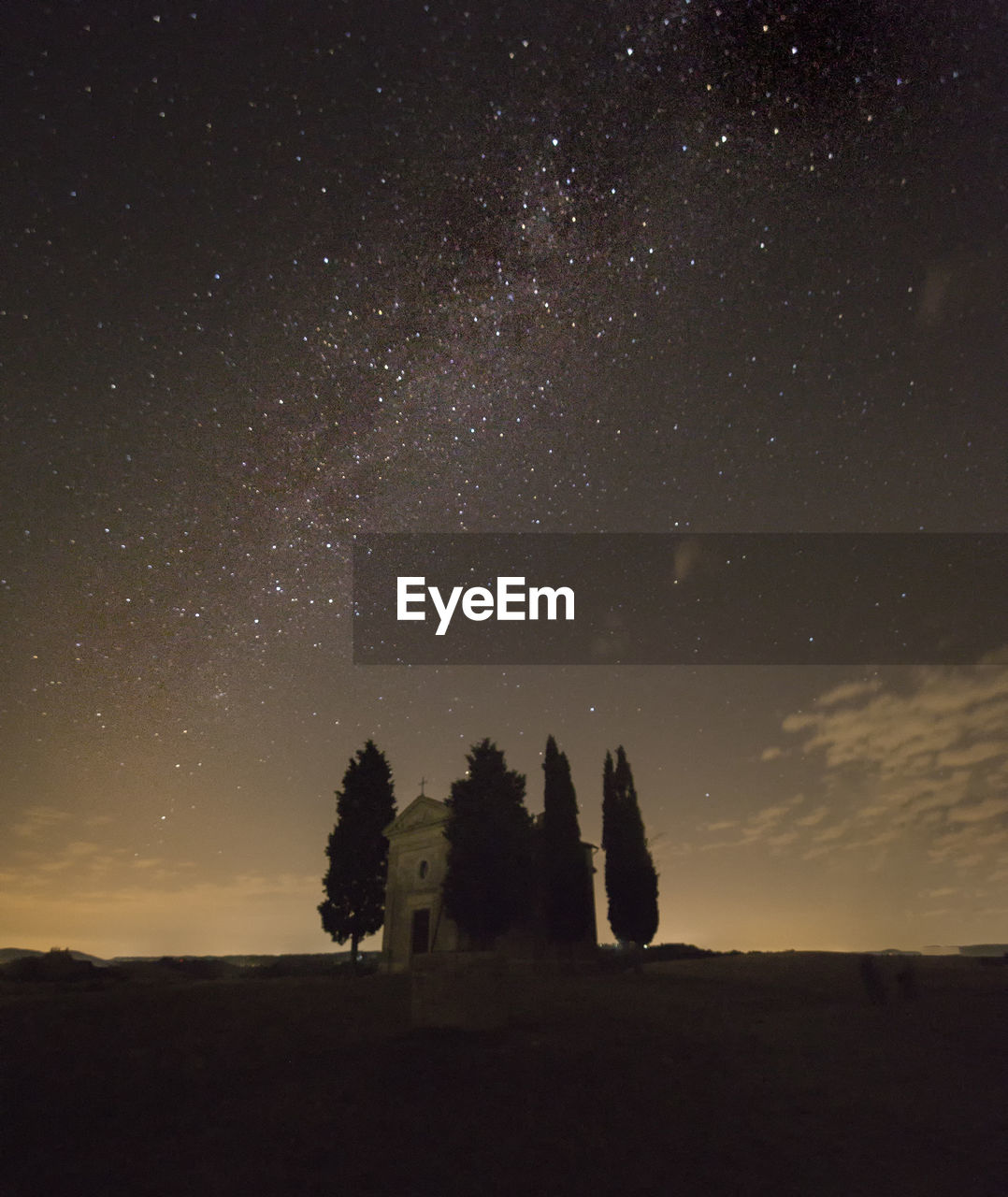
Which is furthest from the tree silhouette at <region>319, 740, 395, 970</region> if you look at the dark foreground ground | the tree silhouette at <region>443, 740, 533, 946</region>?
the dark foreground ground

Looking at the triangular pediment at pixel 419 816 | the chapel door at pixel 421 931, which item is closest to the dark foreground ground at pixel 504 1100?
the chapel door at pixel 421 931

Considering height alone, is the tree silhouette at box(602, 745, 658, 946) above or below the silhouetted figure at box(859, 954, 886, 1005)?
above

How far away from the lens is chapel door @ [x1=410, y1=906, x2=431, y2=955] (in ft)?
90.4

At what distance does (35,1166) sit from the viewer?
645 cm

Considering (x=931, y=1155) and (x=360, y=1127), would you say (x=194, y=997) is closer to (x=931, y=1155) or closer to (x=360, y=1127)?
(x=360, y=1127)

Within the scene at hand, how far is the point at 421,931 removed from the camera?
27953 mm

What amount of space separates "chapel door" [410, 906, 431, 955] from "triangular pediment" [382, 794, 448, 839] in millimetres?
3273

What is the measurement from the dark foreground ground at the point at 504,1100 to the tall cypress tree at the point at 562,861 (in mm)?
13768

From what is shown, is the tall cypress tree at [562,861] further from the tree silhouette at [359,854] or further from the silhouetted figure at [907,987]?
the silhouetted figure at [907,987]

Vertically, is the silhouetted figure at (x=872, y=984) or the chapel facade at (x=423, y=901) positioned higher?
the chapel facade at (x=423, y=901)

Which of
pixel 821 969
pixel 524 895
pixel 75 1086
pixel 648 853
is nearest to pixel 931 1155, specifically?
pixel 75 1086

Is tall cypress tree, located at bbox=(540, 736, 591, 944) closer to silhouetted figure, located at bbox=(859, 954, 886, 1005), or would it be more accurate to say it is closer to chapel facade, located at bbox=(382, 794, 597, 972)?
chapel facade, located at bbox=(382, 794, 597, 972)

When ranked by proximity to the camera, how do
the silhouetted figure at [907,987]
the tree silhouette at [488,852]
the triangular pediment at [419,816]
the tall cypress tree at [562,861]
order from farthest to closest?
the triangular pediment at [419,816]
the tall cypress tree at [562,861]
the tree silhouette at [488,852]
the silhouetted figure at [907,987]

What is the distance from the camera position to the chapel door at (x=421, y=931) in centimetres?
2755
